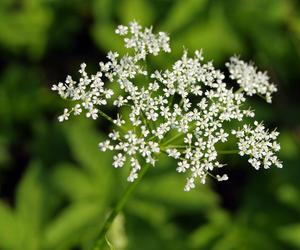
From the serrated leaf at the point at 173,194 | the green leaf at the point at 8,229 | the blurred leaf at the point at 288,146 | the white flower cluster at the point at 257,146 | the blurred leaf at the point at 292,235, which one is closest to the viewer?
the white flower cluster at the point at 257,146

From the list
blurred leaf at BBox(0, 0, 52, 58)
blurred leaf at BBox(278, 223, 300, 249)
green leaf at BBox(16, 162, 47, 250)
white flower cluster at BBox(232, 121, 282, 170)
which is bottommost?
green leaf at BBox(16, 162, 47, 250)

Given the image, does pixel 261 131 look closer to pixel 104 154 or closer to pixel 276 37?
pixel 104 154

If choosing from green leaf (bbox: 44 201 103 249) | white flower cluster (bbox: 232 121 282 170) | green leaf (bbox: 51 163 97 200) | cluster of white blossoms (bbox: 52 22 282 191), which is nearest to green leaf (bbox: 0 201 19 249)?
green leaf (bbox: 44 201 103 249)

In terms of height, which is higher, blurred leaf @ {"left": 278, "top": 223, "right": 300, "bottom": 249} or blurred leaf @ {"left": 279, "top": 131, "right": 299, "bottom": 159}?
blurred leaf @ {"left": 279, "top": 131, "right": 299, "bottom": 159}

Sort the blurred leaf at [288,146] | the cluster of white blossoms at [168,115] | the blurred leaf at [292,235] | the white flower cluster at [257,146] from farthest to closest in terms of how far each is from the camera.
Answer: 1. the blurred leaf at [288,146]
2. the blurred leaf at [292,235]
3. the white flower cluster at [257,146]
4. the cluster of white blossoms at [168,115]

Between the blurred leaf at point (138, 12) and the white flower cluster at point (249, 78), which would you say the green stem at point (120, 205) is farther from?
the blurred leaf at point (138, 12)

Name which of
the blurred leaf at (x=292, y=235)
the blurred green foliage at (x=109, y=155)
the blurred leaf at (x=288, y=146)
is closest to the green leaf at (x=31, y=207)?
the blurred green foliage at (x=109, y=155)

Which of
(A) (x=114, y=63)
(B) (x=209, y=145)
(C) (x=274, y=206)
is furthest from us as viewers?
(C) (x=274, y=206)

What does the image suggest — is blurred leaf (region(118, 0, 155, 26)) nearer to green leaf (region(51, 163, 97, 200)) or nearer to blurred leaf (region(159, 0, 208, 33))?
blurred leaf (region(159, 0, 208, 33))

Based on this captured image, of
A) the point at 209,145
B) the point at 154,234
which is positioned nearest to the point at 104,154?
the point at 154,234
